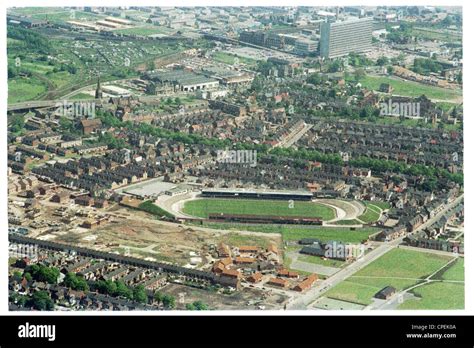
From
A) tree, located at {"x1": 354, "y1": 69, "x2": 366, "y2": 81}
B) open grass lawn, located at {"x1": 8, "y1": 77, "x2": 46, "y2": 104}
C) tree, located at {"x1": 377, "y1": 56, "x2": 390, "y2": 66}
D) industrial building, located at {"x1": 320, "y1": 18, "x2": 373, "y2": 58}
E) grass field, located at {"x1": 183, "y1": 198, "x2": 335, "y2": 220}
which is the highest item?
industrial building, located at {"x1": 320, "y1": 18, "x2": 373, "y2": 58}

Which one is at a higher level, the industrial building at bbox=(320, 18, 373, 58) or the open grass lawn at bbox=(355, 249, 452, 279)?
the industrial building at bbox=(320, 18, 373, 58)

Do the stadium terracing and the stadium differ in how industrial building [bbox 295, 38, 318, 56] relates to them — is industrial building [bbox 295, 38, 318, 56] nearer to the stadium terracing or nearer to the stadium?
the stadium

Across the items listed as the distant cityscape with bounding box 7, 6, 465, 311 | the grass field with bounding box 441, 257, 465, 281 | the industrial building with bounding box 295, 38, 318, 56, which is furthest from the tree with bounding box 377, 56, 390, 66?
the grass field with bounding box 441, 257, 465, 281

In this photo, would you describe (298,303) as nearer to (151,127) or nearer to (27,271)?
(27,271)

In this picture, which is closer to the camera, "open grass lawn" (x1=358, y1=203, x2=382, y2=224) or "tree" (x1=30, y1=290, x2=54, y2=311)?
"tree" (x1=30, y1=290, x2=54, y2=311)

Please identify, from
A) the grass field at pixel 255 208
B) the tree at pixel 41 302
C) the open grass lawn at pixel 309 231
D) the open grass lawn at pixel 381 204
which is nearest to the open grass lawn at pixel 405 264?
the open grass lawn at pixel 309 231

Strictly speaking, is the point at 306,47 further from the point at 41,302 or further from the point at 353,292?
the point at 41,302
